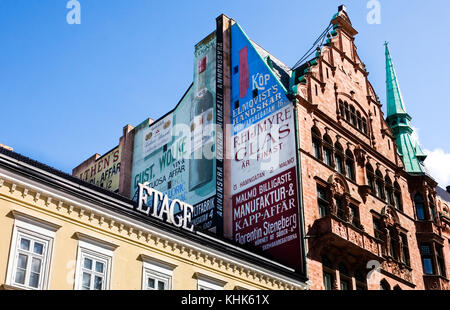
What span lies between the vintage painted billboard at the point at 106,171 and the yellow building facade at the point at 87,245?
78.1 feet

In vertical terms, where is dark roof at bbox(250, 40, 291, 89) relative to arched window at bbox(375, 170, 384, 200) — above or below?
above

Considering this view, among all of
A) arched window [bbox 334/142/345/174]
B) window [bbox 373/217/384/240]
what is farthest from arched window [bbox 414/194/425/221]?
arched window [bbox 334/142/345/174]

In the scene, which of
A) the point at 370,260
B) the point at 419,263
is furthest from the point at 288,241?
the point at 419,263

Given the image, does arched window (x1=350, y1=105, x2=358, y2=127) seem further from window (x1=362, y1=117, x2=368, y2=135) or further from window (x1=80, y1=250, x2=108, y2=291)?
window (x1=80, y1=250, x2=108, y2=291)

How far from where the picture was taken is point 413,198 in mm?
54406

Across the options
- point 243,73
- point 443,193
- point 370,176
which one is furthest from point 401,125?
point 243,73

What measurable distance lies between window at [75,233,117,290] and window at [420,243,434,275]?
29.9 m

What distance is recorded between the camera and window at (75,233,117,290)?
2822 centimetres

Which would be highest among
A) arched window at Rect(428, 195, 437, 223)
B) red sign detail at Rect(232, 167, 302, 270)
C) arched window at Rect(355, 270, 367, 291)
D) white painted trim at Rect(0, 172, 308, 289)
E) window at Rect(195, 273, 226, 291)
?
arched window at Rect(428, 195, 437, 223)

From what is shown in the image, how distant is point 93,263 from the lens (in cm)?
2883

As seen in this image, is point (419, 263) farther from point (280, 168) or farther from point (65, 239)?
point (65, 239)
